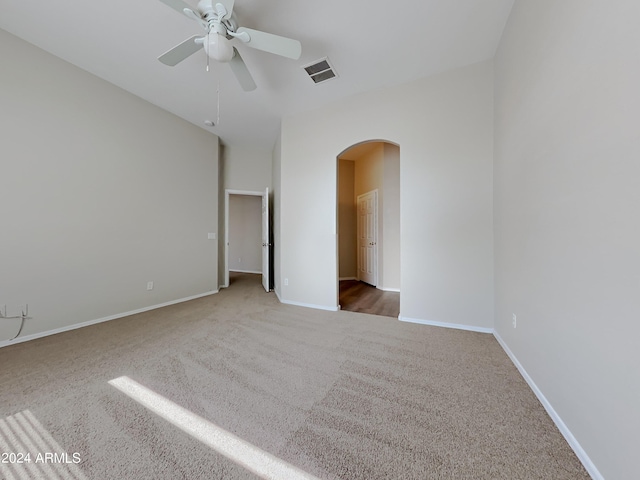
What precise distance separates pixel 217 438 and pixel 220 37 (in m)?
2.68

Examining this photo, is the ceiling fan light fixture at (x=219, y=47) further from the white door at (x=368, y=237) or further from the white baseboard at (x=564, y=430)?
the white door at (x=368, y=237)

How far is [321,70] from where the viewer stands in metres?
2.57

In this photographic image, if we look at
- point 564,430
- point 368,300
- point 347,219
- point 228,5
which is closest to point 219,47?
point 228,5

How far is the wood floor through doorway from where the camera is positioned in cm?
322

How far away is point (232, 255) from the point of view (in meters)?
7.14

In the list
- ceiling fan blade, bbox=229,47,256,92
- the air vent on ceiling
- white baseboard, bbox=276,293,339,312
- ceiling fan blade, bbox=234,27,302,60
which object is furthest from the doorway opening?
ceiling fan blade, bbox=234,27,302,60

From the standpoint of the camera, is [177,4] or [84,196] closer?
[177,4]

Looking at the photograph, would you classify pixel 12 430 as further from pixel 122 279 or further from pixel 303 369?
pixel 122 279

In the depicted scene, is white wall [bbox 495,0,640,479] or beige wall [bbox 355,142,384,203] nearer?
white wall [bbox 495,0,640,479]

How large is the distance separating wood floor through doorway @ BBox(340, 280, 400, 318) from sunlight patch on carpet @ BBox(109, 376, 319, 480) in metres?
2.27

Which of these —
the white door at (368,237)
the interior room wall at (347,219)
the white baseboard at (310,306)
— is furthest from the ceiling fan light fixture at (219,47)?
the interior room wall at (347,219)

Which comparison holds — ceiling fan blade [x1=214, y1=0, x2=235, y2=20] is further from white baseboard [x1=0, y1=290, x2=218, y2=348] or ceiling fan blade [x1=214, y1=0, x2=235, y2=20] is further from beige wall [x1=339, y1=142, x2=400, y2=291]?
white baseboard [x1=0, y1=290, x2=218, y2=348]

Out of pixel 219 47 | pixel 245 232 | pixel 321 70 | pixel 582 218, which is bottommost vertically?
pixel 582 218

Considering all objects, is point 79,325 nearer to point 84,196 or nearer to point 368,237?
point 84,196
